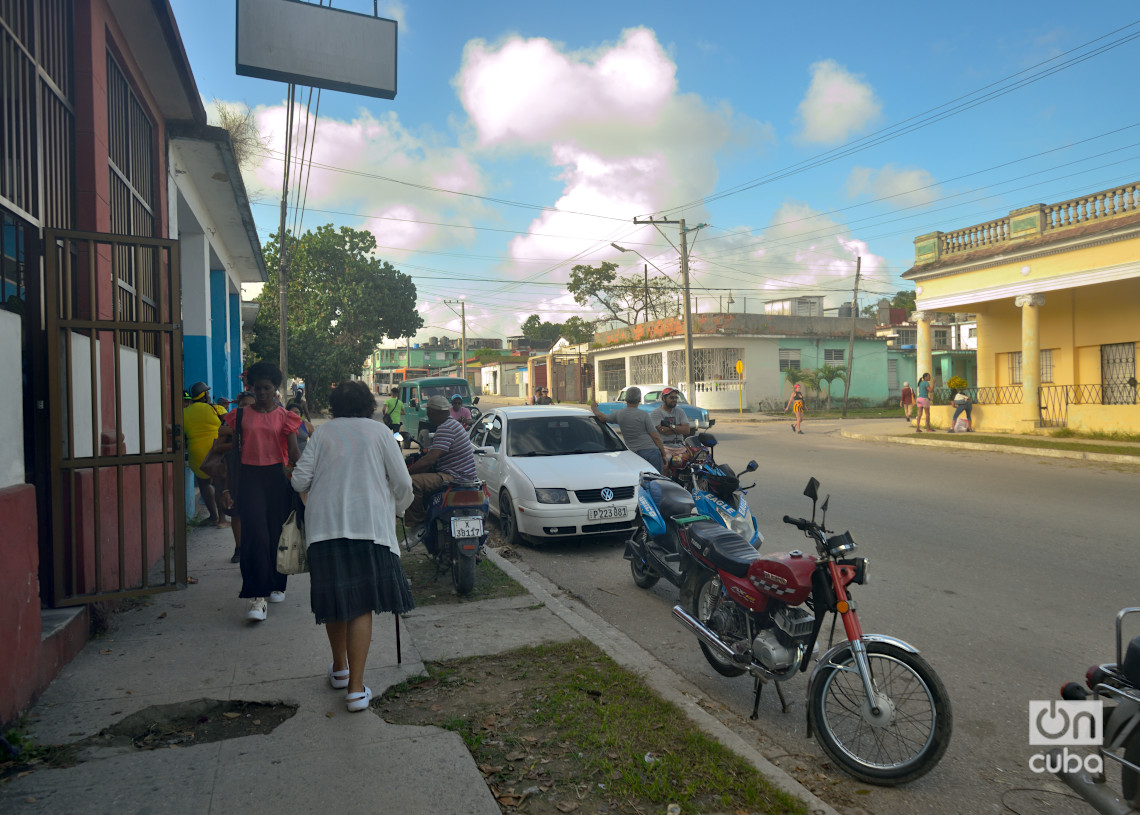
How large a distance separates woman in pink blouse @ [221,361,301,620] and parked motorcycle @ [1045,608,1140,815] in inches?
190

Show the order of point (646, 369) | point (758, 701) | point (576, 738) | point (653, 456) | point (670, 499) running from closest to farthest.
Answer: point (576, 738), point (758, 701), point (670, 499), point (653, 456), point (646, 369)

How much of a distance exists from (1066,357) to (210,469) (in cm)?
2273

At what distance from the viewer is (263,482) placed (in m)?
5.46

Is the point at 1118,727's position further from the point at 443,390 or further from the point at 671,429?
the point at 443,390

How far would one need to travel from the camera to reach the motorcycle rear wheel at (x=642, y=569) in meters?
6.21

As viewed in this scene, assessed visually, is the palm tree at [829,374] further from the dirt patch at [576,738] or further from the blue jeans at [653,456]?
the dirt patch at [576,738]

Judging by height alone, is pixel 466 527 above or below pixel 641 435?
below

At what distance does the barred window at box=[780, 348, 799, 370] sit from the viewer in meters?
38.6

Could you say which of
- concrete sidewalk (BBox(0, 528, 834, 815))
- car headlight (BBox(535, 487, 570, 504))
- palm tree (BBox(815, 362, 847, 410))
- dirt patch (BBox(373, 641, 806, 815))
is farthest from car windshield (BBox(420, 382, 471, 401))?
palm tree (BBox(815, 362, 847, 410))

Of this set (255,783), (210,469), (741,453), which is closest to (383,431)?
(255,783)

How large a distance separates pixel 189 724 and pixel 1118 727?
4129mm

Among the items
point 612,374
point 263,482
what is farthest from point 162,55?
point 612,374

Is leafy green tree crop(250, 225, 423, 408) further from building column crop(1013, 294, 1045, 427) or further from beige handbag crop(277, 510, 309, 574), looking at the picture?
beige handbag crop(277, 510, 309, 574)

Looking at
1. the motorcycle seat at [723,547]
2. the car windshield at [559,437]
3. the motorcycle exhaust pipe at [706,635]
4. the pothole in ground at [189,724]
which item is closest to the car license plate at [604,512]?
the car windshield at [559,437]
